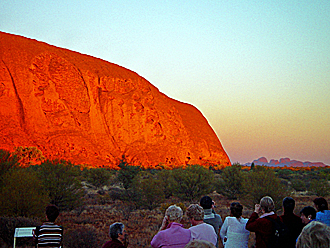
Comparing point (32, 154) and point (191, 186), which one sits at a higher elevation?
point (32, 154)

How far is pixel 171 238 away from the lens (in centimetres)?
394

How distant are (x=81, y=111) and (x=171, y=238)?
5263 cm

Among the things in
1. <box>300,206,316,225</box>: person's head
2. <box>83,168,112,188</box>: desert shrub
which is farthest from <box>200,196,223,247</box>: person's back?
<box>83,168,112,188</box>: desert shrub

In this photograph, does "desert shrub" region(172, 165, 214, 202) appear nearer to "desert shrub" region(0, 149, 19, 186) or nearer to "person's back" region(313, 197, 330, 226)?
"desert shrub" region(0, 149, 19, 186)

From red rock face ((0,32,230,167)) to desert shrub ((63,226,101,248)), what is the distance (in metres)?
40.1

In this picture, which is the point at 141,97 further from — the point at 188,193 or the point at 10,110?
the point at 188,193

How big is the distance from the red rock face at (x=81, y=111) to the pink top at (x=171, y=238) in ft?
148

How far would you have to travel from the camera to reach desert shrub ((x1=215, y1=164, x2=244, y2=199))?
69.5 ft

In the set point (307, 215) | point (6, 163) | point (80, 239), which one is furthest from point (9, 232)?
point (307, 215)

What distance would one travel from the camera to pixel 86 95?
55.8 metres

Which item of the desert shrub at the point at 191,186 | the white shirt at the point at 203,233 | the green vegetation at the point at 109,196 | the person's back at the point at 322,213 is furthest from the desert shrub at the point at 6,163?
the person's back at the point at 322,213

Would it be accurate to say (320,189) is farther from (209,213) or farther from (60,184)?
(209,213)

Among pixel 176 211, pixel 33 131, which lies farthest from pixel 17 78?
pixel 176 211

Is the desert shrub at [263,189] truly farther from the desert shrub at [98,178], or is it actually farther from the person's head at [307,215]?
the desert shrub at [98,178]
